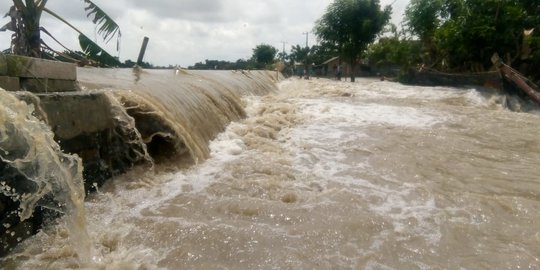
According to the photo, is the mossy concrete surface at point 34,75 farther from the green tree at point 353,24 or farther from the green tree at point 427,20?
the green tree at point 353,24

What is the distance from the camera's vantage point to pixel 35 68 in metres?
3.68

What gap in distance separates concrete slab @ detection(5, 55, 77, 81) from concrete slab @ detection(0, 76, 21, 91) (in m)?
0.04

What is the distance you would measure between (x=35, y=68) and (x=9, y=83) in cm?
31

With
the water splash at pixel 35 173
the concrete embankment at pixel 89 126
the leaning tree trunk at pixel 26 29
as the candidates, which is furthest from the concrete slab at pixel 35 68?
the leaning tree trunk at pixel 26 29

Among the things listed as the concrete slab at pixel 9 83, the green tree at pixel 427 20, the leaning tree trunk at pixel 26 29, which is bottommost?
the concrete slab at pixel 9 83

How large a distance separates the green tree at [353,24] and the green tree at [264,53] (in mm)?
31213

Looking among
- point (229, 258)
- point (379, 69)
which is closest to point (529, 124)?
point (229, 258)

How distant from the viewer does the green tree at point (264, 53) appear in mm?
60312

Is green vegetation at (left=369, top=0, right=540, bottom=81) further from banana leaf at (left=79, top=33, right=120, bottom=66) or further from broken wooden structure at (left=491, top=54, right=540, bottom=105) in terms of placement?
banana leaf at (left=79, top=33, right=120, bottom=66)

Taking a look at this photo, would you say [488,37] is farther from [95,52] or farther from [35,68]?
[35,68]

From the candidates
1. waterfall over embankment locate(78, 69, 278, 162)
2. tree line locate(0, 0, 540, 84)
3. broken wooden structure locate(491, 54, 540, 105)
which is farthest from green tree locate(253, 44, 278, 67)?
waterfall over embankment locate(78, 69, 278, 162)

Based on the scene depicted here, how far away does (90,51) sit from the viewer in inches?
340

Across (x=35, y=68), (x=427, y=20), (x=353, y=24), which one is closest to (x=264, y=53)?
(x=353, y=24)

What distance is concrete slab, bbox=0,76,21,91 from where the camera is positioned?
3352 mm
